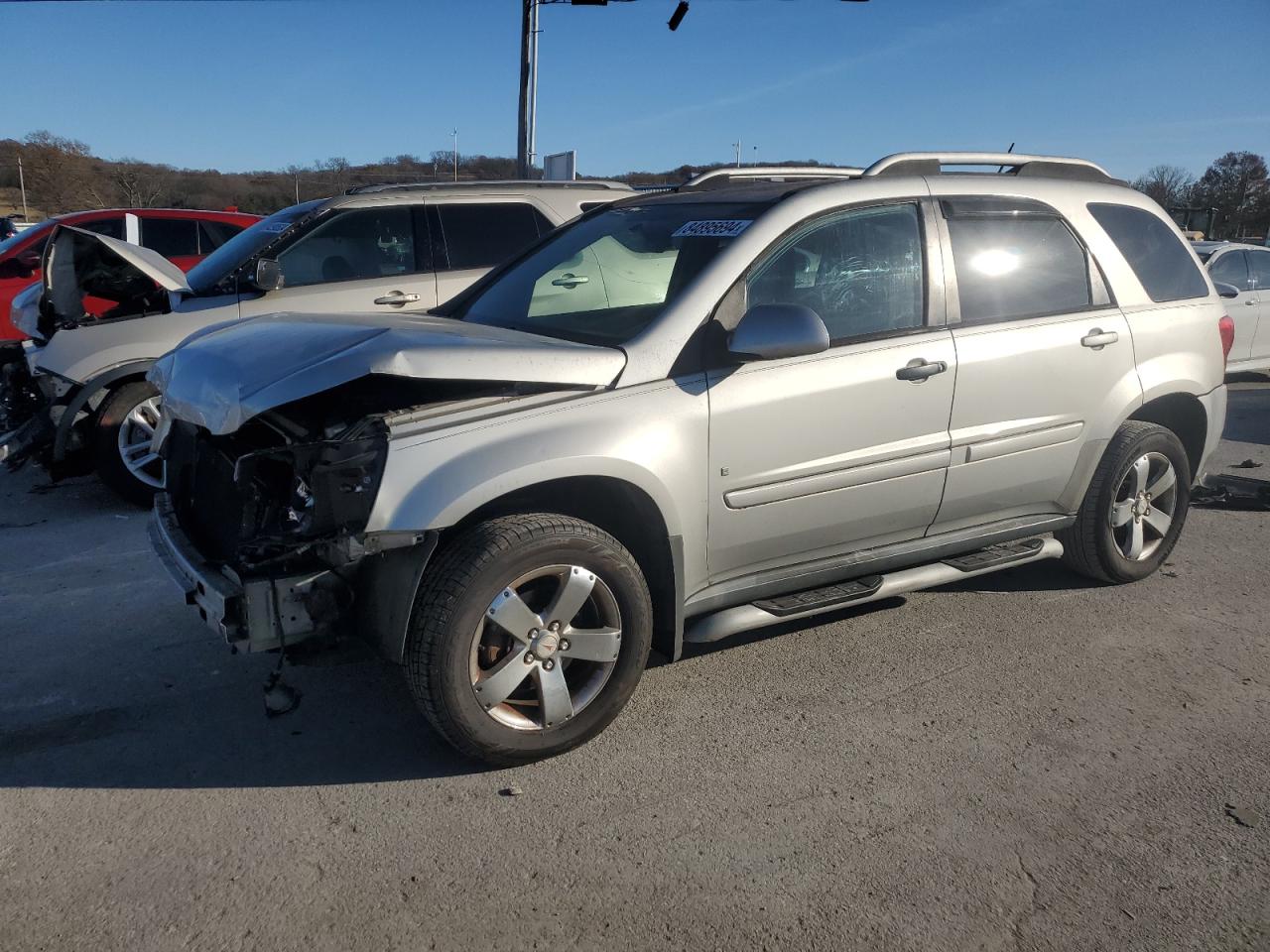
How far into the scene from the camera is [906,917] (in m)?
2.62

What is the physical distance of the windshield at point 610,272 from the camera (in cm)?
386

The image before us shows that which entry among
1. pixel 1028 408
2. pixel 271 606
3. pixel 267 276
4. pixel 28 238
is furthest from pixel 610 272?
pixel 28 238

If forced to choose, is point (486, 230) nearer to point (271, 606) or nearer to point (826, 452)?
point (826, 452)

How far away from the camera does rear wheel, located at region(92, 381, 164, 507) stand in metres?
6.45

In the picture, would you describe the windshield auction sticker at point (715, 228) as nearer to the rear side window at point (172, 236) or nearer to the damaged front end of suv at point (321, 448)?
the damaged front end of suv at point (321, 448)

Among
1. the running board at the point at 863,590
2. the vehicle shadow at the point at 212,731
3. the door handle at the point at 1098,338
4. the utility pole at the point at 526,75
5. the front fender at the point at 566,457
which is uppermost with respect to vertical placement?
the utility pole at the point at 526,75

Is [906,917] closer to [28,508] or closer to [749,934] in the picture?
[749,934]

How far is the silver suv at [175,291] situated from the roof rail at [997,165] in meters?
2.82

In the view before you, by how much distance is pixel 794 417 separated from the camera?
3.68 metres

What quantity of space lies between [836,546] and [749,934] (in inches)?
68.7

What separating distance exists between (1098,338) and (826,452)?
1.62m

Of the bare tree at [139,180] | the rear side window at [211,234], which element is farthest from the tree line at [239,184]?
the rear side window at [211,234]

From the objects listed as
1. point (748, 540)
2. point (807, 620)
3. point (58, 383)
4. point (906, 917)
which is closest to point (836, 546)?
point (748, 540)

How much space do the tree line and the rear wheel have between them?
65.8ft
